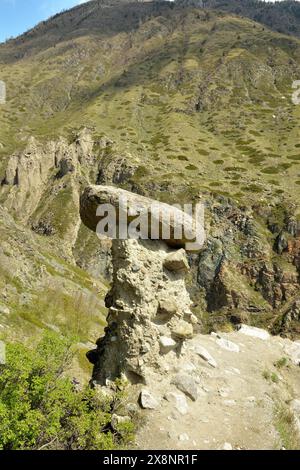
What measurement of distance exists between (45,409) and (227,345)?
1267 centimetres

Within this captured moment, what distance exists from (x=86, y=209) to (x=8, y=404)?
9.04 meters

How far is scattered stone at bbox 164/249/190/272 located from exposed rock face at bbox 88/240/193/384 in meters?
0.22

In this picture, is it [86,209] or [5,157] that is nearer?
[86,209]

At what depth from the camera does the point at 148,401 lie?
1625 cm

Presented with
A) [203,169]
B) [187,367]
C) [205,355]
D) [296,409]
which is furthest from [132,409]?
[203,169]

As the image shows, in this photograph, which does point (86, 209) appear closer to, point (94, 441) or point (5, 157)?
point (94, 441)

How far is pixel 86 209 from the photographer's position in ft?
62.8

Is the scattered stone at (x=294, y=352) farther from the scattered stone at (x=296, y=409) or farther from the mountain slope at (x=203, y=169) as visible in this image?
the mountain slope at (x=203, y=169)

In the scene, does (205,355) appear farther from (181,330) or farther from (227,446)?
(227,446)

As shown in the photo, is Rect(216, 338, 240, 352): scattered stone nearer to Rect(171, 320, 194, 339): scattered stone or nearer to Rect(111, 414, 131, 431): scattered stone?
Rect(171, 320, 194, 339): scattered stone

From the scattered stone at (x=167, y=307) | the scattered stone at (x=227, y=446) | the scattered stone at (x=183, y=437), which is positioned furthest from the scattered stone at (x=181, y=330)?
the scattered stone at (x=227, y=446)

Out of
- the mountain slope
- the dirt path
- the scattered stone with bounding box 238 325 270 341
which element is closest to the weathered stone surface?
the dirt path
